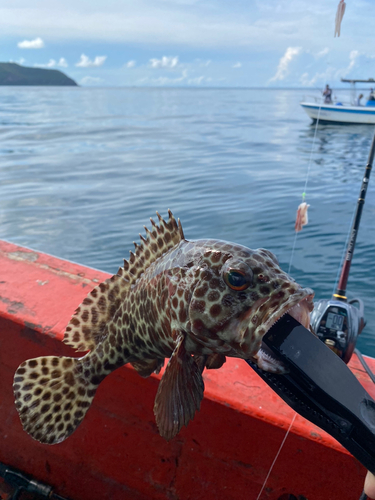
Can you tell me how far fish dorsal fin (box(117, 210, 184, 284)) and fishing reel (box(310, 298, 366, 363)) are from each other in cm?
113

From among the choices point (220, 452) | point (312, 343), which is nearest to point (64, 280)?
point (220, 452)

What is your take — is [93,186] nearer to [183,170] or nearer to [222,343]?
[183,170]

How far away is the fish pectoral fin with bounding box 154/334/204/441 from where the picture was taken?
146 centimetres

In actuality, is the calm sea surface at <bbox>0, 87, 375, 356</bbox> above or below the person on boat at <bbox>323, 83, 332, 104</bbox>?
below

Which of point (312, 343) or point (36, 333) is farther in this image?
point (36, 333)

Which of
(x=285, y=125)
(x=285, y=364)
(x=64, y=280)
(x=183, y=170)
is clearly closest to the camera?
(x=285, y=364)

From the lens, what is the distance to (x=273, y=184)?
15328 mm

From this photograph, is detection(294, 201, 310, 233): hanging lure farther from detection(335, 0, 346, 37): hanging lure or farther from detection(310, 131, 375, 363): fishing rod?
detection(335, 0, 346, 37): hanging lure

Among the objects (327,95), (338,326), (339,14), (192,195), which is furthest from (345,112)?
(338,326)

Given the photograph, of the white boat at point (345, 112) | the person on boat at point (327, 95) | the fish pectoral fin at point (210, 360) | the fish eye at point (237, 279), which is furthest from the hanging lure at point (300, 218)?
the person on boat at point (327, 95)

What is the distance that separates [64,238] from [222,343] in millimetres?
9488

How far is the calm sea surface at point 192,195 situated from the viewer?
370 inches

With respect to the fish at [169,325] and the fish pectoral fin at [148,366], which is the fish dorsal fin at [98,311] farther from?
the fish pectoral fin at [148,366]

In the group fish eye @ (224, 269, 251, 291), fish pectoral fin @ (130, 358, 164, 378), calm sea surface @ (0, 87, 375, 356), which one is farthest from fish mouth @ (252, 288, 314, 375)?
calm sea surface @ (0, 87, 375, 356)
